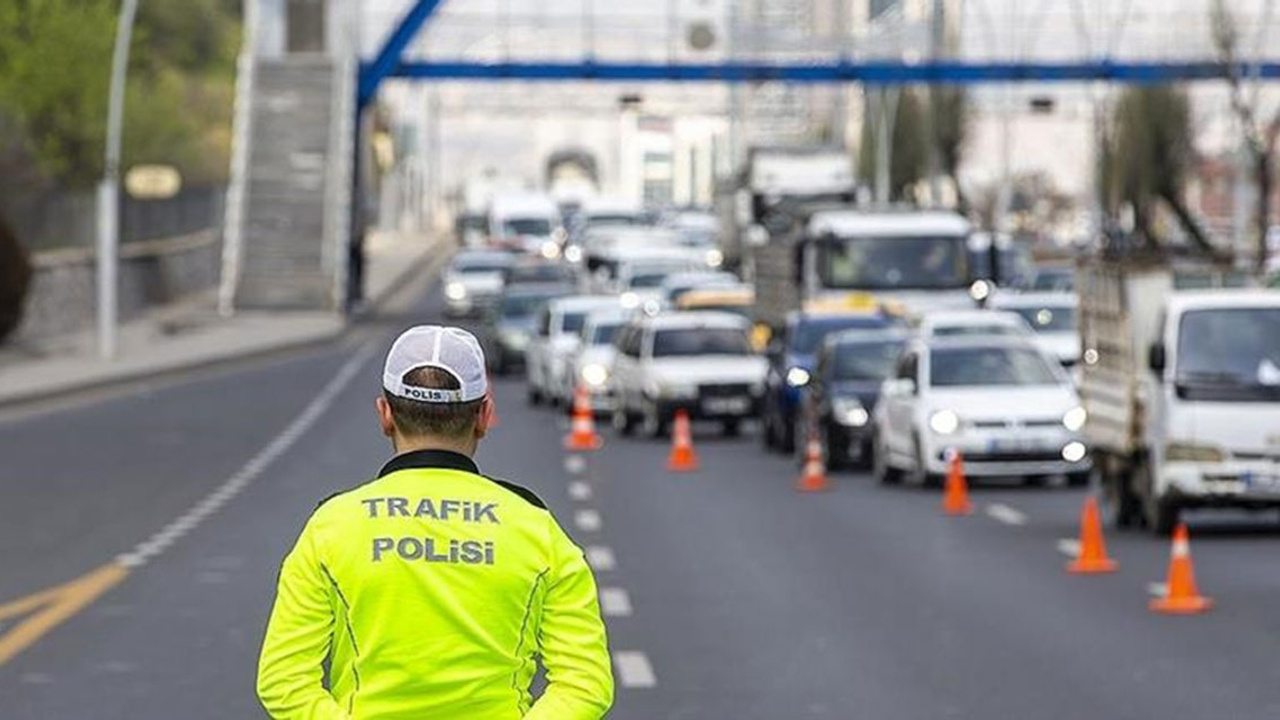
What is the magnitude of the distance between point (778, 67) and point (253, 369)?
138ft

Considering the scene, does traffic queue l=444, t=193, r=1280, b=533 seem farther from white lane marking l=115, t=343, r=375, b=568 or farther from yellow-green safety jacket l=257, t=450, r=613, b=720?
yellow-green safety jacket l=257, t=450, r=613, b=720

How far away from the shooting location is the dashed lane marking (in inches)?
773

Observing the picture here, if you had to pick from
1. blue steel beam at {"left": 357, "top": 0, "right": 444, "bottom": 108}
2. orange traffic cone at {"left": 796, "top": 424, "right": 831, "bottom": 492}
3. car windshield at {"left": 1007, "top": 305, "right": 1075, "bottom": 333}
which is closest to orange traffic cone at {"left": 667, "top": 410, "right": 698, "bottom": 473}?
orange traffic cone at {"left": 796, "top": 424, "right": 831, "bottom": 492}

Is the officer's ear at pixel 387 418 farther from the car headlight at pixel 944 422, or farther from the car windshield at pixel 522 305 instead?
the car windshield at pixel 522 305

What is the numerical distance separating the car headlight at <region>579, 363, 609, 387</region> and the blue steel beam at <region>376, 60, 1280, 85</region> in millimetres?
51936

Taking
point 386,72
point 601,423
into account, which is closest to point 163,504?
point 601,423

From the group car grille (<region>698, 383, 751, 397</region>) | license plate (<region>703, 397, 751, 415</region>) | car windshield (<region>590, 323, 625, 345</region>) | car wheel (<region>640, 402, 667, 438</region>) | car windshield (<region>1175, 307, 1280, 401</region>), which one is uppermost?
car windshield (<region>1175, 307, 1280, 401</region>)

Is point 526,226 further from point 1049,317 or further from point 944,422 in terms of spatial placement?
point 944,422

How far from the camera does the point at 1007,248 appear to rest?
8906 cm

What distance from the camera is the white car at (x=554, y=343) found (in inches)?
2013

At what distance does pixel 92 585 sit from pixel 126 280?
58.6 metres

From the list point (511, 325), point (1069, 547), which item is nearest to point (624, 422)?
point (511, 325)

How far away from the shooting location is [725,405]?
1734 inches

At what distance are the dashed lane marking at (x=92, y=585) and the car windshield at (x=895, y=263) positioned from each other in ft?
42.3
